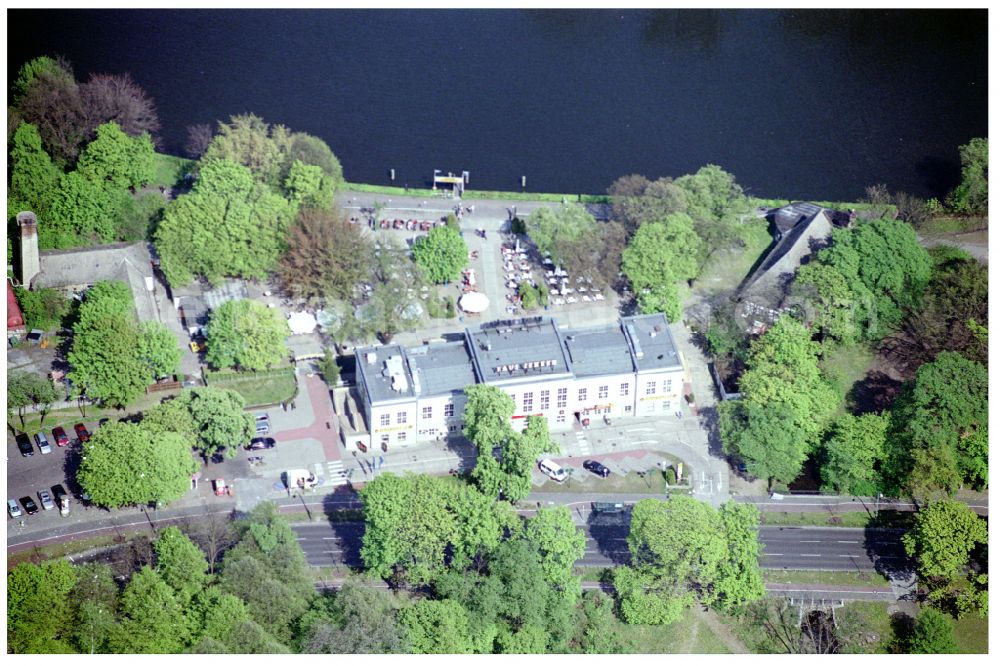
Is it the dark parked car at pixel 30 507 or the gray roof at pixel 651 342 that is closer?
the dark parked car at pixel 30 507

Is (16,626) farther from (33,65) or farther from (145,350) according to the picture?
(33,65)

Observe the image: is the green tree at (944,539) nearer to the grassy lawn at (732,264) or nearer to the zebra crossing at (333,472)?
the grassy lawn at (732,264)

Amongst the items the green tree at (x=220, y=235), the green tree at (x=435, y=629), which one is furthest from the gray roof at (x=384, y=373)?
the green tree at (x=435, y=629)

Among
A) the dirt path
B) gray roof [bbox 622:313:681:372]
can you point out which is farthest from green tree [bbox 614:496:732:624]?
gray roof [bbox 622:313:681:372]

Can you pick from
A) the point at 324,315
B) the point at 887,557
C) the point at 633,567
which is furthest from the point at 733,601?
the point at 324,315

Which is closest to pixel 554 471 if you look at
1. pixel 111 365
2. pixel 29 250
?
pixel 111 365
